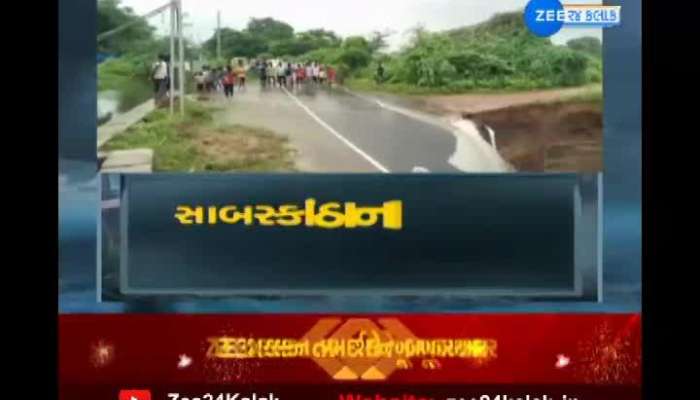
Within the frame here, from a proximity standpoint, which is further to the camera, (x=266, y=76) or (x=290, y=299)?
(x=266, y=76)

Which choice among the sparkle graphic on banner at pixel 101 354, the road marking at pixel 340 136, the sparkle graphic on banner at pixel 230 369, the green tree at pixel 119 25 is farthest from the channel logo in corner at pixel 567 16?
the sparkle graphic on banner at pixel 101 354

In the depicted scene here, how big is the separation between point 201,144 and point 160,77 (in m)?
0.30

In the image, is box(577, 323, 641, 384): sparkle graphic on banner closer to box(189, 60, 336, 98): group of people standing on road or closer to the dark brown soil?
the dark brown soil

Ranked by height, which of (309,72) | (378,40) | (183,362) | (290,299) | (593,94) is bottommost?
(183,362)

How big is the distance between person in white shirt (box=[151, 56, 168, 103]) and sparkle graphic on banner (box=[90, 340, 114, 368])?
0.97 m

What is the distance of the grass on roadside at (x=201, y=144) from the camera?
187 inches

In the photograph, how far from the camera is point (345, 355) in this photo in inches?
187

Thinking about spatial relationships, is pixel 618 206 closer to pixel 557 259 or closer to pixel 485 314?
pixel 557 259

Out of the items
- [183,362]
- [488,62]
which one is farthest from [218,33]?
[183,362]

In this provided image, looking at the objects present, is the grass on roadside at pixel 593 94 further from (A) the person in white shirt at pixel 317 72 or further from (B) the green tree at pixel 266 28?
(B) the green tree at pixel 266 28

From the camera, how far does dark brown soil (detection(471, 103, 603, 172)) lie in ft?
15.5

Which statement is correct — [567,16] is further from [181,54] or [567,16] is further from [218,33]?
[181,54]

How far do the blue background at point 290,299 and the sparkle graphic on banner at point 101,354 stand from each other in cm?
14

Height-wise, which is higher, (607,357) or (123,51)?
(123,51)
